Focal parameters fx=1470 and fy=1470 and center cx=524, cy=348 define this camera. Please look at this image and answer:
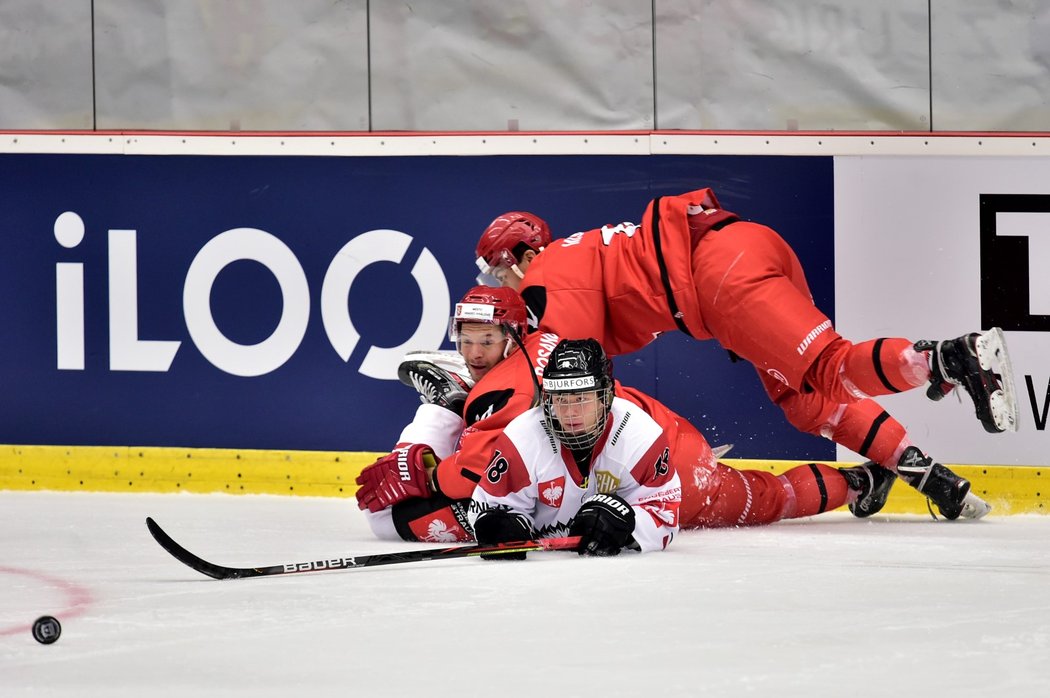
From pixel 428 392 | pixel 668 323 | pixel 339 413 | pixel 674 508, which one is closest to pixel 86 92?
pixel 339 413

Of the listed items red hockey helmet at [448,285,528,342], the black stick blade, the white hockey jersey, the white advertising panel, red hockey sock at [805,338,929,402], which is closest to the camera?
the black stick blade

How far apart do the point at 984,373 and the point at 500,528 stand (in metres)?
1.31

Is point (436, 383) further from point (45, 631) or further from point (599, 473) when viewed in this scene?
point (45, 631)

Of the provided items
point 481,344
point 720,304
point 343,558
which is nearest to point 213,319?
point 481,344

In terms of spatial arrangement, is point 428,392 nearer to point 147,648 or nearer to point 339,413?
point 339,413

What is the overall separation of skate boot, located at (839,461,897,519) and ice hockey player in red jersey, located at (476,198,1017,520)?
0.16ft

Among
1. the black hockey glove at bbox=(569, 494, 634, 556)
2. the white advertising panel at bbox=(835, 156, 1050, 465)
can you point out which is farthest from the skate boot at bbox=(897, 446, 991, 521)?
the black hockey glove at bbox=(569, 494, 634, 556)

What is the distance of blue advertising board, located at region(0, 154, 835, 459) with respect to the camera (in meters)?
5.23

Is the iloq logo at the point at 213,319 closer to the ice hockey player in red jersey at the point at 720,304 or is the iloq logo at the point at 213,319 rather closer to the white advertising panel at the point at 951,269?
the ice hockey player in red jersey at the point at 720,304

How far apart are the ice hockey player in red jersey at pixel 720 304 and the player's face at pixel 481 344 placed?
236 millimetres

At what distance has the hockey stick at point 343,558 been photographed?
136 inches

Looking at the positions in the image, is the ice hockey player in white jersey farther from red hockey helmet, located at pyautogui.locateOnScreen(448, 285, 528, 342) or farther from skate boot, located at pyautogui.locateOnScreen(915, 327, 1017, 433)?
skate boot, located at pyautogui.locateOnScreen(915, 327, 1017, 433)

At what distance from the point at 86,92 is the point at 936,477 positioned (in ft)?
11.0

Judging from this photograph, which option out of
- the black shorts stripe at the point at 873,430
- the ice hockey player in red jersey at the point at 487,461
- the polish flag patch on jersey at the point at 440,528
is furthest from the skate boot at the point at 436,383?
the black shorts stripe at the point at 873,430
